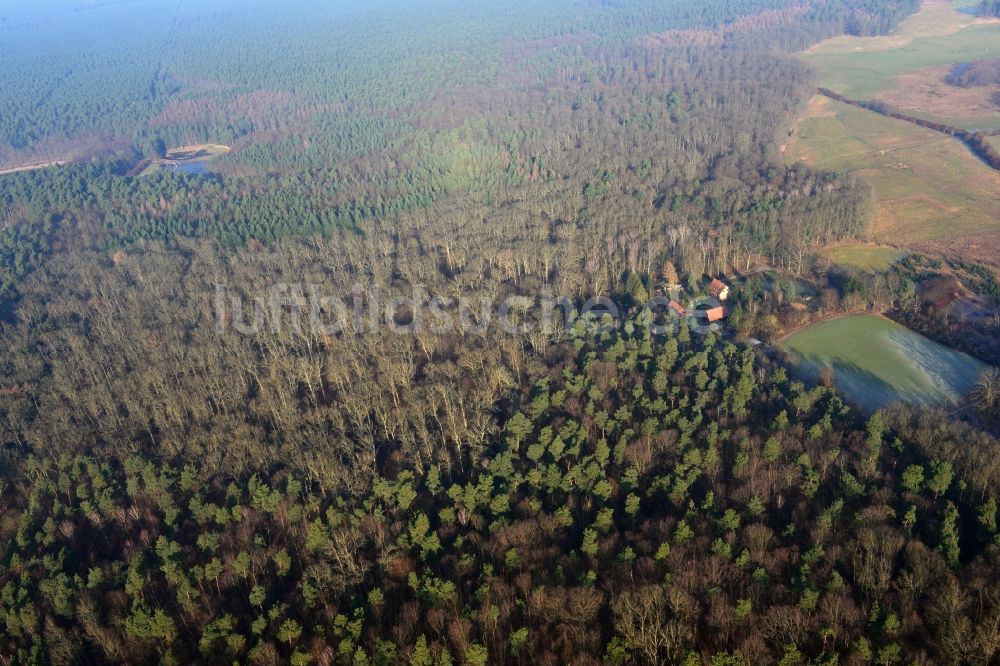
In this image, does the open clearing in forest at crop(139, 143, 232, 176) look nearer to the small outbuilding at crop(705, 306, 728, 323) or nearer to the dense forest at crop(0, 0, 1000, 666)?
the dense forest at crop(0, 0, 1000, 666)

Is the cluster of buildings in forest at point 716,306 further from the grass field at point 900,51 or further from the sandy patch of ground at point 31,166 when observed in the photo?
the sandy patch of ground at point 31,166

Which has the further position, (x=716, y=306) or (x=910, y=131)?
(x=910, y=131)

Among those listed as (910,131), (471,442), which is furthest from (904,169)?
(471,442)

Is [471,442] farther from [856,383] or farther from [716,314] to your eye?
[856,383]

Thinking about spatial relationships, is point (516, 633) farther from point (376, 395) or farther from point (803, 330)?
point (803, 330)

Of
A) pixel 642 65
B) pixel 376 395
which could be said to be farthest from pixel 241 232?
pixel 642 65

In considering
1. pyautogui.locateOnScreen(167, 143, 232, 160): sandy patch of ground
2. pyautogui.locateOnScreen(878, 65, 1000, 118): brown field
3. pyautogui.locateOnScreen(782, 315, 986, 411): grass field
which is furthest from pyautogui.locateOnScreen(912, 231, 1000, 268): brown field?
pyautogui.locateOnScreen(167, 143, 232, 160): sandy patch of ground

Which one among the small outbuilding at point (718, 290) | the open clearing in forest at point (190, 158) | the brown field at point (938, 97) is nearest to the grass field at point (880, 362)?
the small outbuilding at point (718, 290)
